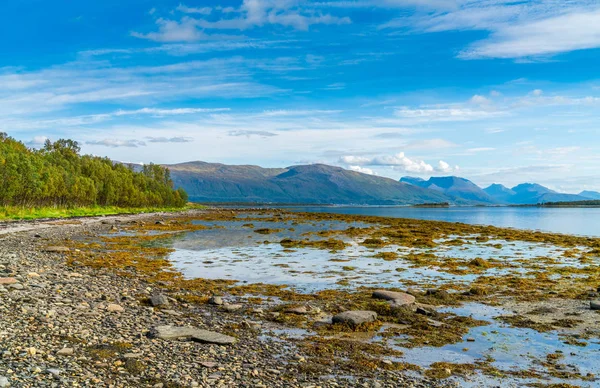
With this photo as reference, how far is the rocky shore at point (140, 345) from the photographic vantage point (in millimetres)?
10664

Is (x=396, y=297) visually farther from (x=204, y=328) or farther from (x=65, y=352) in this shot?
(x=65, y=352)

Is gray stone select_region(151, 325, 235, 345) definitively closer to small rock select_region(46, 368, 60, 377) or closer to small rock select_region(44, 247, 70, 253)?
small rock select_region(46, 368, 60, 377)

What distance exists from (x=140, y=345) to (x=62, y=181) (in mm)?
115577

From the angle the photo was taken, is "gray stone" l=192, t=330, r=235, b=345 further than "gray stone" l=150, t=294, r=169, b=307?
No

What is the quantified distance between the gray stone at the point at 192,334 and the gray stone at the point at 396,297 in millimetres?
8993

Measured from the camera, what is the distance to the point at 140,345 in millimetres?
13008

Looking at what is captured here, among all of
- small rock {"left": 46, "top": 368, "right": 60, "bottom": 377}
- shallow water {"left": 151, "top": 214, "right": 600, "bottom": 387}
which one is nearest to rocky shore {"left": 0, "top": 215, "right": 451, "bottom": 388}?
small rock {"left": 46, "top": 368, "right": 60, "bottom": 377}

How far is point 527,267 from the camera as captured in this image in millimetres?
34906

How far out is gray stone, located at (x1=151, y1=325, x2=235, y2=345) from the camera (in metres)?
14.0

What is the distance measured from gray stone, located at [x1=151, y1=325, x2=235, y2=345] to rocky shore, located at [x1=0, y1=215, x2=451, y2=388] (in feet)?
0.10

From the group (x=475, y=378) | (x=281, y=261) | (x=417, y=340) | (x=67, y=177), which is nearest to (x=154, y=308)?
(x=417, y=340)

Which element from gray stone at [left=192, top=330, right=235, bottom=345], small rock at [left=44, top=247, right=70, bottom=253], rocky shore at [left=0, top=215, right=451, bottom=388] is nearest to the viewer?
rocky shore at [left=0, top=215, right=451, bottom=388]

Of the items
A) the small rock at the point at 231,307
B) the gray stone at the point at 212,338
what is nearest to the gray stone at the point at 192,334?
the gray stone at the point at 212,338

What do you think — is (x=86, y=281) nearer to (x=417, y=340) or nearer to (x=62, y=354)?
(x=62, y=354)
